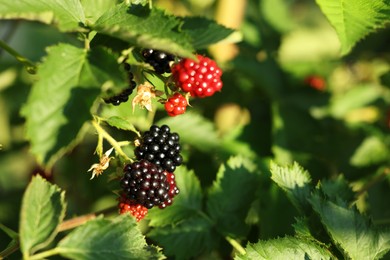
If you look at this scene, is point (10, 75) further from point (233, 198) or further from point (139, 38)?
point (139, 38)

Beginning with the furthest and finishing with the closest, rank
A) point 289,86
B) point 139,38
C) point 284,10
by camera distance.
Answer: point 284,10 < point 289,86 < point 139,38

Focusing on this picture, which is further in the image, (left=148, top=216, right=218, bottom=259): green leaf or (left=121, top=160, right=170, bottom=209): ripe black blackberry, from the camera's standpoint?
(left=148, top=216, right=218, bottom=259): green leaf

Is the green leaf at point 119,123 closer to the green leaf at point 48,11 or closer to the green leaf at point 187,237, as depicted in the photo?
the green leaf at point 48,11

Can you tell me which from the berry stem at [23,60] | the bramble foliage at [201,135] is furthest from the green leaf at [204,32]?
the berry stem at [23,60]

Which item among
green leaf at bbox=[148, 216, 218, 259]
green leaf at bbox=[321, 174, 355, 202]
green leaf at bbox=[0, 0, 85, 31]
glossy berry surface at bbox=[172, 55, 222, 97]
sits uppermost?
green leaf at bbox=[0, 0, 85, 31]

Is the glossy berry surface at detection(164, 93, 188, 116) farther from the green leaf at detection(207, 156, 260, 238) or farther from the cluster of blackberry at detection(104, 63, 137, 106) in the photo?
the green leaf at detection(207, 156, 260, 238)

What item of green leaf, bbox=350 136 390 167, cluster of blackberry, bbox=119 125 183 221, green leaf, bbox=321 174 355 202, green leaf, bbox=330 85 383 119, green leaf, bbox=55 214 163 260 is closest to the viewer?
green leaf, bbox=55 214 163 260

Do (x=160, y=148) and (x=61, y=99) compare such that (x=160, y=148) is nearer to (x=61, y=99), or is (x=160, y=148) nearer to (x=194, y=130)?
(x=61, y=99)

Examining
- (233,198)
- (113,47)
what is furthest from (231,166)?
(113,47)

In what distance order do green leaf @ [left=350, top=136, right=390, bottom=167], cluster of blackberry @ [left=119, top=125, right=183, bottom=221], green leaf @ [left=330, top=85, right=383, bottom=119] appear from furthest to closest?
green leaf @ [left=330, top=85, right=383, bottom=119] → green leaf @ [left=350, top=136, right=390, bottom=167] → cluster of blackberry @ [left=119, top=125, right=183, bottom=221]

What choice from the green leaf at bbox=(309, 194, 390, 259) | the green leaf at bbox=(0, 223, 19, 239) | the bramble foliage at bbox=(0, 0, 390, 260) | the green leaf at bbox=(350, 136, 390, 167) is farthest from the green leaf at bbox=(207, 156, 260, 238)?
the green leaf at bbox=(350, 136, 390, 167)
